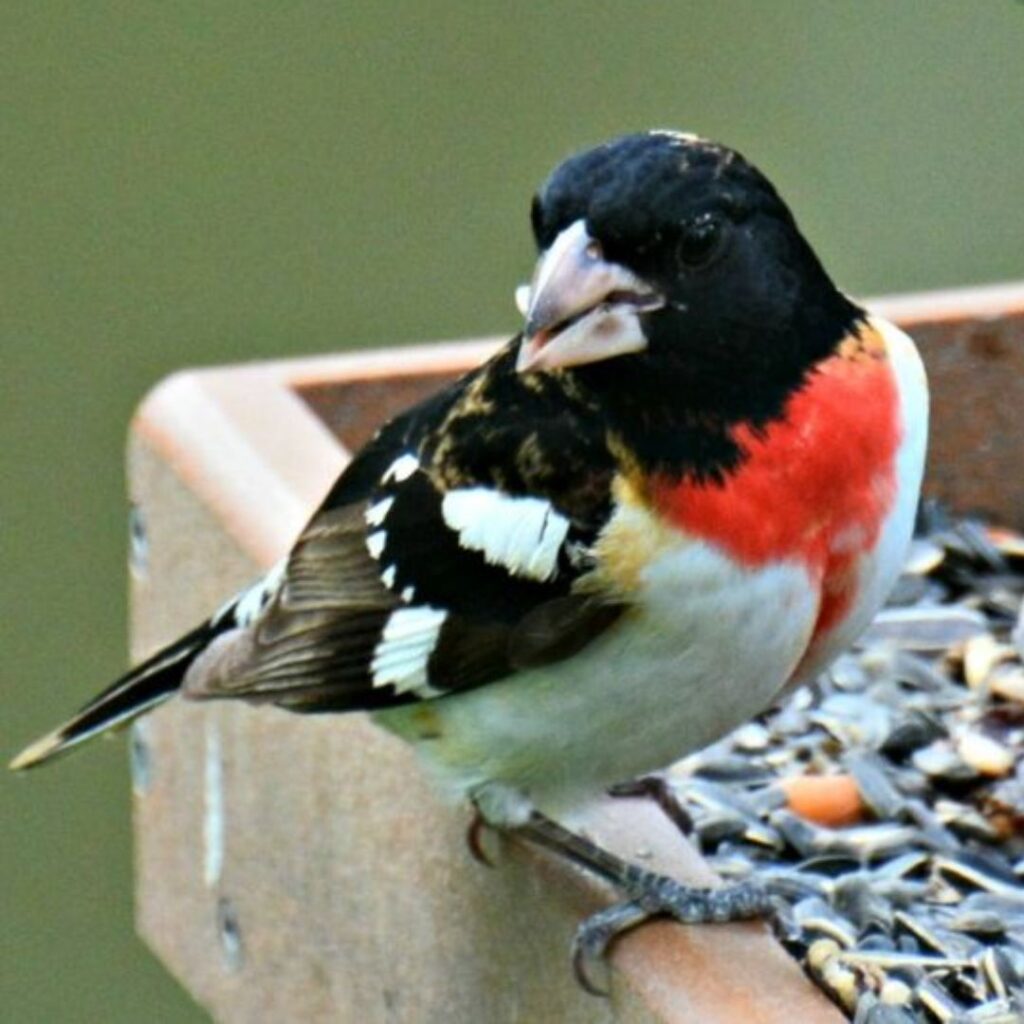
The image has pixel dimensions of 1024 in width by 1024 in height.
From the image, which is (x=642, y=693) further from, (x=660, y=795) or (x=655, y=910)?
(x=660, y=795)

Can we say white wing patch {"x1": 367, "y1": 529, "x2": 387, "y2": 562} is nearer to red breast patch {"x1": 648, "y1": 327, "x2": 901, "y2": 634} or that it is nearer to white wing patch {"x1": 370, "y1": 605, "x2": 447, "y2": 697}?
white wing patch {"x1": 370, "y1": 605, "x2": 447, "y2": 697}

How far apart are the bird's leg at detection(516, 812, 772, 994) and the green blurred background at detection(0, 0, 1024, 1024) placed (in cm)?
356

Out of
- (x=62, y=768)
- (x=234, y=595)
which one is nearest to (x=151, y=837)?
(x=234, y=595)

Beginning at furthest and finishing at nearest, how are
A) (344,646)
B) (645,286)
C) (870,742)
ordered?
(870,742) < (344,646) < (645,286)

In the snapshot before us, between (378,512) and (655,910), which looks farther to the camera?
(378,512)

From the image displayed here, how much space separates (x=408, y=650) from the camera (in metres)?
3.38

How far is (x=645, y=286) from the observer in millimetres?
3195

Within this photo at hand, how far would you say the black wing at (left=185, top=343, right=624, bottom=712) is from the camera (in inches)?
128

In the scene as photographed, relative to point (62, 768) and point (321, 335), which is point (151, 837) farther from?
point (321, 335)

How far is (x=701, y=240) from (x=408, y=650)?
46cm

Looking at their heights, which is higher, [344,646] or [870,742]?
[344,646]

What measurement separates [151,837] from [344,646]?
2.26 feet

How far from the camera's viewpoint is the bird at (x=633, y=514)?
318 cm

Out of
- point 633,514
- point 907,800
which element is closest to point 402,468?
point 633,514
